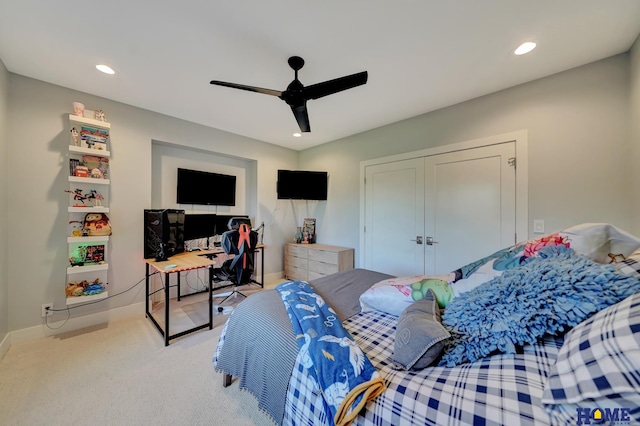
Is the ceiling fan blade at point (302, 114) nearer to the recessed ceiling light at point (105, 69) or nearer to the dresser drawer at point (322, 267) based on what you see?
the recessed ceiling light at point (105, 69)

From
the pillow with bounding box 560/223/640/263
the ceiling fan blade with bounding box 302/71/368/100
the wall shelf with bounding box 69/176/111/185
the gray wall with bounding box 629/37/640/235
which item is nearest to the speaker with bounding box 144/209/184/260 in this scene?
the wall shelf with bounding box 69/176/111/185

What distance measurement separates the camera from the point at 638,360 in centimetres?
52

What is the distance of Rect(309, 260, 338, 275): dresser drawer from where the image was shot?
141 inches

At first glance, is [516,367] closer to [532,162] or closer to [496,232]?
[496,232]

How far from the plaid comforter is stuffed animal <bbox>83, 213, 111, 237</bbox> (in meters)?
2.79

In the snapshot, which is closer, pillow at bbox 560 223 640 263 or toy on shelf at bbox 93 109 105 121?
pillow at bbox 560 223 640 263

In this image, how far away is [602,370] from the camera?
56 centimetres

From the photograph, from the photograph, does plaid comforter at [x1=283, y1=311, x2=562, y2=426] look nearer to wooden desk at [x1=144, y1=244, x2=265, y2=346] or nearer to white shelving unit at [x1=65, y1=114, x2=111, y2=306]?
wooden desk at [x1=144, y1=244, x2=265, y2=346]

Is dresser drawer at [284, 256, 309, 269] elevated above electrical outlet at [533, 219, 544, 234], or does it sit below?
below

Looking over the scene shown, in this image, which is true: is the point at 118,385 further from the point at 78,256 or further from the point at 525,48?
the point at 525,48

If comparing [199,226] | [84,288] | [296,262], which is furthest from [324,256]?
[84,288]

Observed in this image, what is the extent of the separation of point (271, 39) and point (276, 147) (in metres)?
2.69

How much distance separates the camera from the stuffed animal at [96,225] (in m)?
2.47

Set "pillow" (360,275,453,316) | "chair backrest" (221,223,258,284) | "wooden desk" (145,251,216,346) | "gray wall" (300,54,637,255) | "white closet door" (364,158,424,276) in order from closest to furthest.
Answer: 1. "pillow" (360,275,453,316)
2. "gray wall" (300,54,637,255)
3. "wooden desk" (145,251,216,346)
4. "chair backrest" (221,223,258,284)
5. "white closet door" (364,158,424,276)
